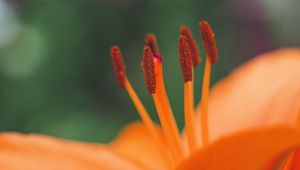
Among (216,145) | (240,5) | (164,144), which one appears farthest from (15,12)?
(216,145)

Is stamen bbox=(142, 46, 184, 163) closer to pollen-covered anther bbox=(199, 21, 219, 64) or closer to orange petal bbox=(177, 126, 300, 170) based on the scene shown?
pollen-covered anther bbox=(199, 21, 219, 64)

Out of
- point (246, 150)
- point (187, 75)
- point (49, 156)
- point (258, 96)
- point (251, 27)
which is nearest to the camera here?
point (246, 150)

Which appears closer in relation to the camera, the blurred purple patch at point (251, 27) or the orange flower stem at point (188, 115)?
the orange flower stem at point (188, 115)

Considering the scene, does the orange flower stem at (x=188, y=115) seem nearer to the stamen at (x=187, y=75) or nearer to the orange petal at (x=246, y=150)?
the stamen at (x=187, y=75)

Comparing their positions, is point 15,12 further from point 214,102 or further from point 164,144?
point 164,144

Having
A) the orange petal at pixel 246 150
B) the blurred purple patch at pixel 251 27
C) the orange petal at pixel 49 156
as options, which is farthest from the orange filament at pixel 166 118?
the blurred purple patch at pixel 251 27

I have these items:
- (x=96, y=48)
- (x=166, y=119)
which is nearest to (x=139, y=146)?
(x=166, y=119)

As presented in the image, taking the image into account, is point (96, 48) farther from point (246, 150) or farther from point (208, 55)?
point (246, 150)
